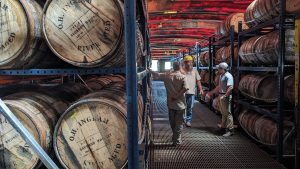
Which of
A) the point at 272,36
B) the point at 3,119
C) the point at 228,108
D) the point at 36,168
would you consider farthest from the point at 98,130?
the point at 228,108

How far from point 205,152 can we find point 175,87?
5.23 feet

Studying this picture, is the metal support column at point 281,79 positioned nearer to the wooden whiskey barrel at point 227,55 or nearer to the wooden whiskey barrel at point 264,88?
the wooden whiskey barrel at point 264,88

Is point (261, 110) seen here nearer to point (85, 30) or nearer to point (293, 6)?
point (293, 6)

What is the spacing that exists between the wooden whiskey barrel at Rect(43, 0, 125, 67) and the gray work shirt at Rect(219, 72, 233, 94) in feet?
18.3

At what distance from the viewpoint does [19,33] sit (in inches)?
112

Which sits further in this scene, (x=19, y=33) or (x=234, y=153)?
(x=234, y=153)

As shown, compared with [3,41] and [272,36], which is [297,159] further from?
[3,41]

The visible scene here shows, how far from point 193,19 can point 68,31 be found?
9905 millimetres

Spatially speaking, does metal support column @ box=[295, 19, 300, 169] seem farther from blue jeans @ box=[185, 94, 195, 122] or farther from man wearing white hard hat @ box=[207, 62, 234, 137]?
blue jeans @ box=[185, 94, 195, 122]

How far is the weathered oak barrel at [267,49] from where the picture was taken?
595 centimetres

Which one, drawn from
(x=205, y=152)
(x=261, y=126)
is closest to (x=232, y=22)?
(x=261, y=126)

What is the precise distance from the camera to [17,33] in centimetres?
286

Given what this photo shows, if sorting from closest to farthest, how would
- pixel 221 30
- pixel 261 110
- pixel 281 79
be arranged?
pixel 281 79 < pixel 261 110 < pixel 221 30

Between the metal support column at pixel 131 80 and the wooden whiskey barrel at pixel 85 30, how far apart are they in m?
0.20
